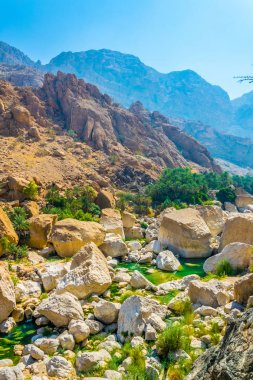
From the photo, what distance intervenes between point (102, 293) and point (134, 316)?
5.01m

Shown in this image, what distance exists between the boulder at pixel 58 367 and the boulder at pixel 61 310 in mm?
2744

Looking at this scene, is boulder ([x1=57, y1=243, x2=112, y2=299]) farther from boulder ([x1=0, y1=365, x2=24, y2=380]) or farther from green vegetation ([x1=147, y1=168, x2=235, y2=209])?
green vegetation ([x1=147, y1=168, x2=235, y2=209])

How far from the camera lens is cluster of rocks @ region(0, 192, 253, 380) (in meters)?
11.3

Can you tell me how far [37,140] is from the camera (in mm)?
53781

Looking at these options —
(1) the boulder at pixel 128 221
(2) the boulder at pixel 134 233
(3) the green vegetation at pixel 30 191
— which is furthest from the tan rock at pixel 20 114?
(2) the boulder at pixel 134 233

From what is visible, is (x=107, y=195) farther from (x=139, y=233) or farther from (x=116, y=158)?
(x=116, y=158)

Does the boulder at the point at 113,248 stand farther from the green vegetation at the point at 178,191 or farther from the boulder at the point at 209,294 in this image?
the green vegetation at the point at 178,191

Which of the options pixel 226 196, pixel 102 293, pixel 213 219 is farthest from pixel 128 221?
pixel 226 196

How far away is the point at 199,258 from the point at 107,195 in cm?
1804

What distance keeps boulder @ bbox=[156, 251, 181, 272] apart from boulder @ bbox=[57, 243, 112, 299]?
5476 mm

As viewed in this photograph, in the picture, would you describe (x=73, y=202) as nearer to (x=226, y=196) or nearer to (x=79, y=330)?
(x=79, y=330)

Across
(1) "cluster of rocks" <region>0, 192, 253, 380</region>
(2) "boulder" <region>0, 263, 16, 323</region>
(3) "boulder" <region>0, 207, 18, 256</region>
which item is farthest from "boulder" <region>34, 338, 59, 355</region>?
(3) "boulder" <region>0, 207, 18, 256</region>

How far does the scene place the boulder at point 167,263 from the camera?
72.6 feet

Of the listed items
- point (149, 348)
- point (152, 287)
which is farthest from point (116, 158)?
point (149, 348)
